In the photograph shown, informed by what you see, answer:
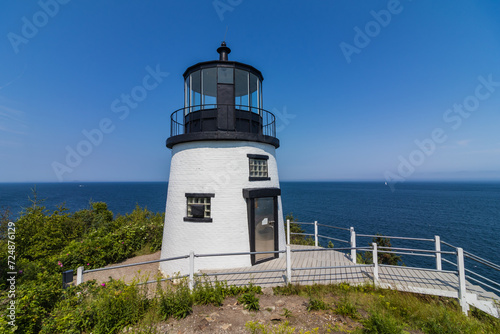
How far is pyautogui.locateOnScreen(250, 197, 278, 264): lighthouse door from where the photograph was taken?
869 cm

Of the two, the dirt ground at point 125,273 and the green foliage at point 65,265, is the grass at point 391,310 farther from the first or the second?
the dirt ground at point 125,273

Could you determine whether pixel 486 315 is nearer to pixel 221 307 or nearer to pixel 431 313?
pixel 431 313

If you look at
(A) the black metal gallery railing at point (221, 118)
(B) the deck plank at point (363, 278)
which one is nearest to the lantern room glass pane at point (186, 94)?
(A) the black metal gallery railing at point (221, 118)

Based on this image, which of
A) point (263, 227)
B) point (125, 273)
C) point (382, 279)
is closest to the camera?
point (382, 279)

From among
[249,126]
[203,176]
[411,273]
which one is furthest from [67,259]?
[411,273]

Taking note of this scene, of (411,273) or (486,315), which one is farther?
(411,273)

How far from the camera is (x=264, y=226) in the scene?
920 cm

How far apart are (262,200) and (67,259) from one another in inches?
337

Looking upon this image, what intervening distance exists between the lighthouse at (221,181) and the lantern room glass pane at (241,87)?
52 mm

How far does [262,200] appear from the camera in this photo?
9219mm

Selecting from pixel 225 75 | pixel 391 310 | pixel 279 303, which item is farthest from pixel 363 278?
pixel 225 75

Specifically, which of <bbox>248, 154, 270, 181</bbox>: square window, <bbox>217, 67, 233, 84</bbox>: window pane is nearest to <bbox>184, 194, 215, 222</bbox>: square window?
<bbox>248, 154, 270, 181</bbox>: square window

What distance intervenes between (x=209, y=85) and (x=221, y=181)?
4.57 meters

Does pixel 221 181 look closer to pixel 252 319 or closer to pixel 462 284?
pixel 252 319
